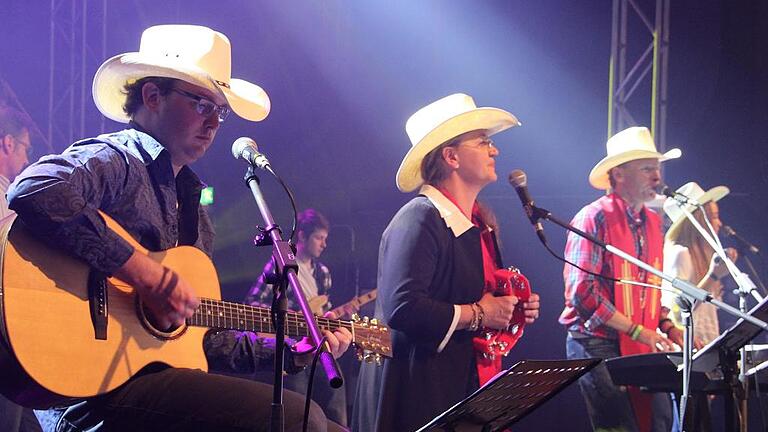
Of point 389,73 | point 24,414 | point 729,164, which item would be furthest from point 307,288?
point 729,164

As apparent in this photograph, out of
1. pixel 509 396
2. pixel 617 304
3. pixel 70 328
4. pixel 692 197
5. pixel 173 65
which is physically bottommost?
pixel 509 396

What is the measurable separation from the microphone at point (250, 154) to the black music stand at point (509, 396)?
3.64ft

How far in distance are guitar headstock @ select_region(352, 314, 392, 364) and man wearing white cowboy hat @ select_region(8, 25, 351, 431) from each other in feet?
0.46

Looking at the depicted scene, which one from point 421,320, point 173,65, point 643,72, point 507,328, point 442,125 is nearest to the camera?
point 173,65

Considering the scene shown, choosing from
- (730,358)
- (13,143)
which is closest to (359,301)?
(13,143)

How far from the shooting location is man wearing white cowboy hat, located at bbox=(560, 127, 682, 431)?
6164mm

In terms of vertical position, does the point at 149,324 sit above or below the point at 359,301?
below

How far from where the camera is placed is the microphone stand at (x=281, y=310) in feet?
9.46

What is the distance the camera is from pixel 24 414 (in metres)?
6.00

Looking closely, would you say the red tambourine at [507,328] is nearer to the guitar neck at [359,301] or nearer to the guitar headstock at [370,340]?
the guitar headstock at [370,340]

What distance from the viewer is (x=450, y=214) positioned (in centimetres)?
488

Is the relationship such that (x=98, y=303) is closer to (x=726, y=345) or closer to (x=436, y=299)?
(x=436, y=299)

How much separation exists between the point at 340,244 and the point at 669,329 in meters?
5.05

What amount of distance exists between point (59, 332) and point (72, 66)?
22.2ft
